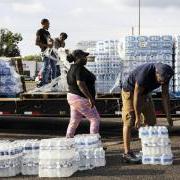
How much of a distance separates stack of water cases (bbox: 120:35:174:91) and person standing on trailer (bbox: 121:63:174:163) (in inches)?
112

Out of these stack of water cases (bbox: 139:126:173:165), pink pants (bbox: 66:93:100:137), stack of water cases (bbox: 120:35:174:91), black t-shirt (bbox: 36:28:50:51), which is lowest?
stack of water cases (bbox: 139:126:173:165)

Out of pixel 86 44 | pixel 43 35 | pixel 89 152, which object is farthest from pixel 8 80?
pixel 89 152

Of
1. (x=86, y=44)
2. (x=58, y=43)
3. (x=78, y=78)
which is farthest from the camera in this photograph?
(x=58, y=43)

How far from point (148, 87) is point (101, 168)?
55.9 inches

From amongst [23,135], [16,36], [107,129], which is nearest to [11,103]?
[23,135]

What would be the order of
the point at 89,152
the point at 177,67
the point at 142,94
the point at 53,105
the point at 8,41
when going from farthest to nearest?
1. the point at 8,41
2. the point at 53,105
3. the point at 177,67
4. the point at 142,94
5. the point at 89,152

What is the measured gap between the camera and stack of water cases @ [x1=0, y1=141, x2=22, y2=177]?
843cm

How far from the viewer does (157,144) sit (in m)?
9.02

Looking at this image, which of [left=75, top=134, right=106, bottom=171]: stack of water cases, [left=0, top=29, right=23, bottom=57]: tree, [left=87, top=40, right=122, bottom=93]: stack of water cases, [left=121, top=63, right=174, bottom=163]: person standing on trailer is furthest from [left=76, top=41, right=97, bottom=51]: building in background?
[left=0, top=29, right=23, bottom=57]: tree

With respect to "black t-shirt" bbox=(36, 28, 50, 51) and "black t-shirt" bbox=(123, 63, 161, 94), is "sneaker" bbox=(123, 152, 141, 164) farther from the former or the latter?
"black t-shirt" bbox=(36, 28, 50, 51)

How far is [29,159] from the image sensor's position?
28.1ft

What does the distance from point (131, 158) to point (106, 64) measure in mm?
3984

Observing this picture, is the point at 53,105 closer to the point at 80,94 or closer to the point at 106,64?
the point at 106,64

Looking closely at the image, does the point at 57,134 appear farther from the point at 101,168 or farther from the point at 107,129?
the point at 101,168
